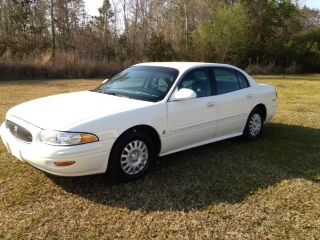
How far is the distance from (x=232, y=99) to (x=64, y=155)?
3156 millimetres

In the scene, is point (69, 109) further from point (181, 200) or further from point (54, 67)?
point (54, 67)

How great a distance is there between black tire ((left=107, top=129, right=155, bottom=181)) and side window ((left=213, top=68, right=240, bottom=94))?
1.73m

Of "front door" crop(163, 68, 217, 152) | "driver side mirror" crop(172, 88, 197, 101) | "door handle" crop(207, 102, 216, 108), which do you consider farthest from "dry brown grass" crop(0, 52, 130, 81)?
"driver side mirror" crop(172, 88, 197, 101)

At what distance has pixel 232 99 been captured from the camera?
20.8 feet

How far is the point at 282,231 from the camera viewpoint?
388 centimetres

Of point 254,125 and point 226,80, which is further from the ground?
point 226,80

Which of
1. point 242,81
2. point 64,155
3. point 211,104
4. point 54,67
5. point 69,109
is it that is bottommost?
point 64,155

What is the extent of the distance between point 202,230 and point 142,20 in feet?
129

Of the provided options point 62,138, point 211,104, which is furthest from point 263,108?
point 62,138

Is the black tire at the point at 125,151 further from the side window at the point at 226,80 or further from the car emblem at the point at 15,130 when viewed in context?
the side window at the point at 226,80

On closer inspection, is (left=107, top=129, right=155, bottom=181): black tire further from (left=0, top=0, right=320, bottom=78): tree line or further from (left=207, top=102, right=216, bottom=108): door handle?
(left=0, top=0, right=320, bottom=78): tree line

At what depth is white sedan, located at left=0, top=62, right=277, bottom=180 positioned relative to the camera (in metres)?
4.32

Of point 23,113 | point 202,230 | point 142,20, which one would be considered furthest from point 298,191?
point 142,20

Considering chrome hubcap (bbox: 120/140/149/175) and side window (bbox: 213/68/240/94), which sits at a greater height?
side window (bbox: 213/68/240/94)
